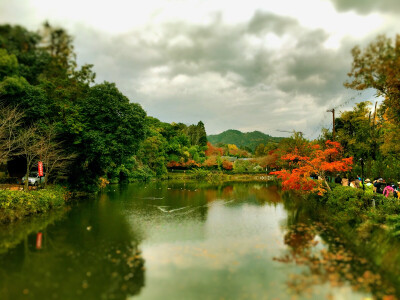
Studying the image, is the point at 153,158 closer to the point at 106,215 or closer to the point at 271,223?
the point at 106,215

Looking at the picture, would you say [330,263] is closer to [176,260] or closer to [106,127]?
→ [176,260]

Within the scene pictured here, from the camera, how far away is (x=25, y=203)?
16.8 m

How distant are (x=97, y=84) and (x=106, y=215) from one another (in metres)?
12.6

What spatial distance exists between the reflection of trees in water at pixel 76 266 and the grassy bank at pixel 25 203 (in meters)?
3.23

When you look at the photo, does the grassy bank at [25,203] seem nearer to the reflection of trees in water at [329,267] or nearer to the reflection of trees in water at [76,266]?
the reflection of trees in water at [76,266]

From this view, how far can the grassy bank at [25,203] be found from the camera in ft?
50.4

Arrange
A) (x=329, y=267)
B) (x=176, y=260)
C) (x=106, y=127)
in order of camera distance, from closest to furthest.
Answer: (x=329, y=267)
(x=176, y=260)
(x=106, y=127)

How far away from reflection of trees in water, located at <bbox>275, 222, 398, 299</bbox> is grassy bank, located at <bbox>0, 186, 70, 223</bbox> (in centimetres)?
1487

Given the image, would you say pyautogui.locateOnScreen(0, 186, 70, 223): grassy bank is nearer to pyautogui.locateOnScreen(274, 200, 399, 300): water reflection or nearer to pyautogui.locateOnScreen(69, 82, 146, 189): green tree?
pyautogui.locateOnScreen(69, 82, 146, 189): green tree

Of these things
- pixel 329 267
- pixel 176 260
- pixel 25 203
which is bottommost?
pixel 176 260

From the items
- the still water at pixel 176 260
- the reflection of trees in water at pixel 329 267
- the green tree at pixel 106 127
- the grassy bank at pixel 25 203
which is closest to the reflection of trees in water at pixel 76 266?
the still water at pixel 176 260

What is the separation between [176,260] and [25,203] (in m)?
12.3

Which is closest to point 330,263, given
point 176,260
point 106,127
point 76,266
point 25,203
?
point 176,260

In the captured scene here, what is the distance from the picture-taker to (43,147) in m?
20.6
